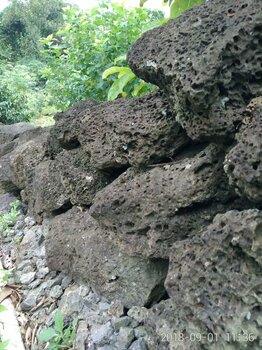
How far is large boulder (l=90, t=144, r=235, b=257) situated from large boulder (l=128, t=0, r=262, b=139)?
141mm

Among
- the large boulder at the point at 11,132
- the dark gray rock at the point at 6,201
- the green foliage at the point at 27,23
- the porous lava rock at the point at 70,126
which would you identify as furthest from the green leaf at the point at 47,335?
the green foliage at the point at 27,23

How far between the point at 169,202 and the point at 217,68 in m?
0.52

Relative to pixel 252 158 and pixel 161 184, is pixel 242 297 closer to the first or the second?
pixel 252 158

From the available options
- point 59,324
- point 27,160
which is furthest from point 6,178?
point 59,324

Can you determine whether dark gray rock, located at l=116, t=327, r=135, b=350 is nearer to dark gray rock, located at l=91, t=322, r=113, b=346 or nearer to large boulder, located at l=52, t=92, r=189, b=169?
dark gray rock, located at l=91, t=322, r=113, b=346

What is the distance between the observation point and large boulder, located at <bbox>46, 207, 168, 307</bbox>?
5.41ft

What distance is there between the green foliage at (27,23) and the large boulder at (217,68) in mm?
16840

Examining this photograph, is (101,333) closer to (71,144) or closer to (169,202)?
(169,202)

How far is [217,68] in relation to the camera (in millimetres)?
1267

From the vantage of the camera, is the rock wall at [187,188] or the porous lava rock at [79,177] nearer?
the rock wall at [187,188]

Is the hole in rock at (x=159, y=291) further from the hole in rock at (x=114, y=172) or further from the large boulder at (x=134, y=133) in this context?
the hole in rock at (x=114, y=172)

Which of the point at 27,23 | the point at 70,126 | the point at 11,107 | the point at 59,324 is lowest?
the point at 11,107

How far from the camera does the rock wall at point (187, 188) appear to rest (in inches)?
41.9

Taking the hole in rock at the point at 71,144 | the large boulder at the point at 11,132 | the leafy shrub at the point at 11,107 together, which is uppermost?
the hole in rock at the point at 71,144
